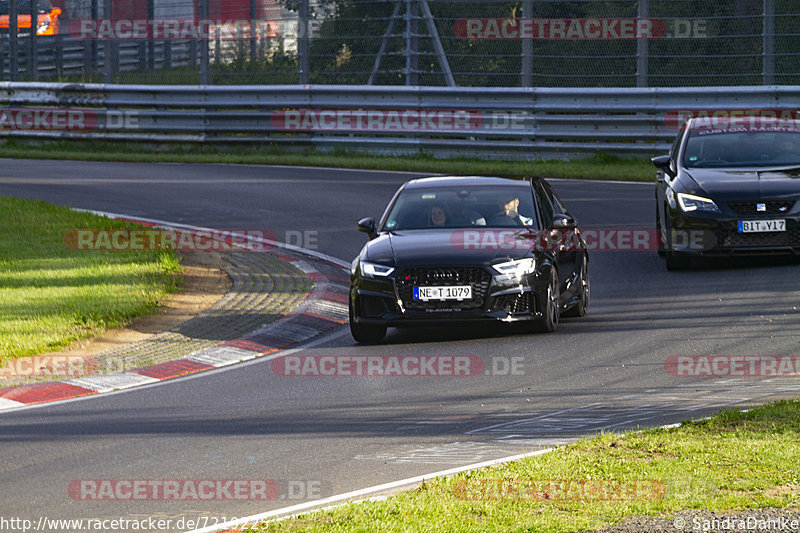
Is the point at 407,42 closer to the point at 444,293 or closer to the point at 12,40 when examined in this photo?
the point at 12,40

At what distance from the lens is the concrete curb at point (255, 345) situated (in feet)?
31.8

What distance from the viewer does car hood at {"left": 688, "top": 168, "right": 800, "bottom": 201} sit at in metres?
14.0

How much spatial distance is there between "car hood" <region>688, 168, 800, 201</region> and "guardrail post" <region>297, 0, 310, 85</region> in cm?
1254

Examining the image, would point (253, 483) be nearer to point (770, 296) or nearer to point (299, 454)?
point (299, 454)

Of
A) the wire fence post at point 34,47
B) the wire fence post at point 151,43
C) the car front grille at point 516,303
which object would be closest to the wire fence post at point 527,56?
the wire fence post at point 151,43

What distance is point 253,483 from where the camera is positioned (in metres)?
6.94

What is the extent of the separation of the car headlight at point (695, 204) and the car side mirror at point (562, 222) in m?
2.73

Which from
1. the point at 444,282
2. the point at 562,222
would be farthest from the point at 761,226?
the point at 444,282

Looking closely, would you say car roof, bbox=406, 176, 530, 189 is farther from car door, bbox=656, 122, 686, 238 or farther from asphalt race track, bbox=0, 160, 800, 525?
car door, bbox=656, 122, 686, 238

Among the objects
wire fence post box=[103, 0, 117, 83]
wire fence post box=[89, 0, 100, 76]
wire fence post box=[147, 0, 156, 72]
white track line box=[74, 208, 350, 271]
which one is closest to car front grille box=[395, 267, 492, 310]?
white track line box=[74, 208, 350, 271]

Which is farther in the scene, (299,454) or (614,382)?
(614,382)

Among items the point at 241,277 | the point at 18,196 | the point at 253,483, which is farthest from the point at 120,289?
the point at 18,196

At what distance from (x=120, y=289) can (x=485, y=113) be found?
12.5 metres

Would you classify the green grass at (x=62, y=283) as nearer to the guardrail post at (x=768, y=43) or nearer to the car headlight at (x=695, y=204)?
the car headlight at (x=695, y=204)
